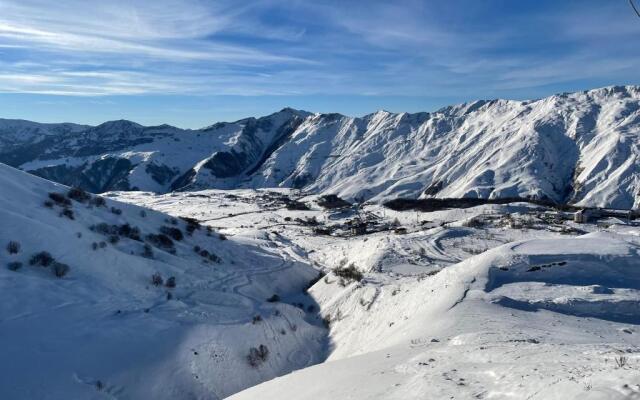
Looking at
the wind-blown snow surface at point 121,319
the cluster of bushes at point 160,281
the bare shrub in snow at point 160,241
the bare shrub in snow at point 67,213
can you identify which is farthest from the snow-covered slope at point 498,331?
the bare shrub in snow at point 67,213

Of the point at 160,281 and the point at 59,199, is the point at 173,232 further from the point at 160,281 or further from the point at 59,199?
the point at 160,281

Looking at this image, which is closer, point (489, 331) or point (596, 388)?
point (596, 388)

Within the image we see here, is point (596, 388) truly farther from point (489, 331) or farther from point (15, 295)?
point (15, 295)

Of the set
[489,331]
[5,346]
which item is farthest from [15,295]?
[489,331]

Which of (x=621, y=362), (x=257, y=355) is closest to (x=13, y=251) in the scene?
(x=257, y=355)

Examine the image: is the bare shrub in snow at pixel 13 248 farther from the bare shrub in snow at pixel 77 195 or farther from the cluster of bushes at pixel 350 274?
the cluster of bushes at pixel 350 274

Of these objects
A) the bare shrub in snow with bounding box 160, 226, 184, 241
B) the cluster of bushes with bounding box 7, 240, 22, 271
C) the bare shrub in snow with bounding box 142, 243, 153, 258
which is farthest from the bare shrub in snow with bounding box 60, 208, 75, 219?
the bare shrub in snow with bounding box 160, 226, 184, 241
